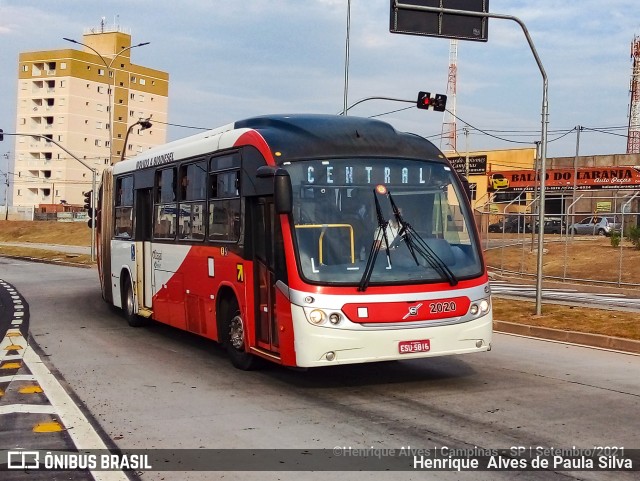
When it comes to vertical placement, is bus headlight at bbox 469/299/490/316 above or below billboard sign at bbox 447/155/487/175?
below

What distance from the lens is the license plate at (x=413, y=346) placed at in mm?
8984

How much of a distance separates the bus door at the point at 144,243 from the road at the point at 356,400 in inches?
51.7

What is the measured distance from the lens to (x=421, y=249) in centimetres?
935

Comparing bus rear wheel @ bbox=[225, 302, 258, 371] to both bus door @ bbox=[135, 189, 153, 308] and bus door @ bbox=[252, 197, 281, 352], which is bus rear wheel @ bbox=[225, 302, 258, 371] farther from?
bus door @ bbox=[135, 189, 153, 308]

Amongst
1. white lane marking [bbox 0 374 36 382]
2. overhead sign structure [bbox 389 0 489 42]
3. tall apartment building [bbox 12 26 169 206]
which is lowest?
white lane marking [bbox 0 374 36 382]

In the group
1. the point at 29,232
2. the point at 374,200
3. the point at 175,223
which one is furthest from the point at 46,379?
the point at 29,232

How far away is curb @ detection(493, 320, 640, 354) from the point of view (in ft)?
44.6

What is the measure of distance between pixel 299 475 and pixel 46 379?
5.15 metres

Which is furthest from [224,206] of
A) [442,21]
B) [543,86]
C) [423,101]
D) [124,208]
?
[423,101]

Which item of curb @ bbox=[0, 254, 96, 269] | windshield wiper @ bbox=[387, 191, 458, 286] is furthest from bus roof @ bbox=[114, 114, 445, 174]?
curb @ bbox=[0, 254, 96, 269]

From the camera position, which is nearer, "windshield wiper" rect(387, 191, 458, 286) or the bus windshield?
the bus windshield

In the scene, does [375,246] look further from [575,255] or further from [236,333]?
[575,255]

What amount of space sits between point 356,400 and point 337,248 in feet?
5.36

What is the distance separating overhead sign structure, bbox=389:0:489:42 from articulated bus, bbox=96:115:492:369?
5745mm
